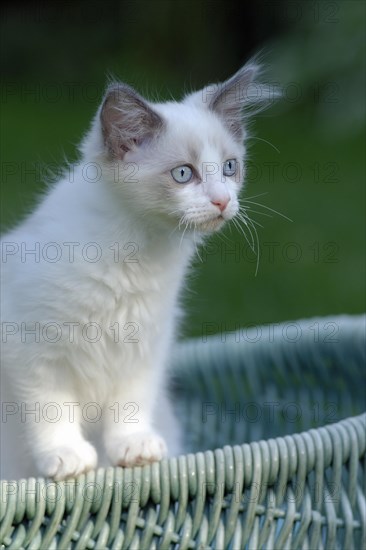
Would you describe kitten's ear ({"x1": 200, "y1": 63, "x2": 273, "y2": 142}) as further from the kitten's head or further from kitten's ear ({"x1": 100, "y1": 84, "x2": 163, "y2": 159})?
kitten's ear ({"x1": 100, "y1": 84, "x2": 163, "y2": 159})

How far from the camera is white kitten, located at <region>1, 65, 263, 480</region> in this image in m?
1.60

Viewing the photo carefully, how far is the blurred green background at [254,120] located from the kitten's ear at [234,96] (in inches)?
6.5

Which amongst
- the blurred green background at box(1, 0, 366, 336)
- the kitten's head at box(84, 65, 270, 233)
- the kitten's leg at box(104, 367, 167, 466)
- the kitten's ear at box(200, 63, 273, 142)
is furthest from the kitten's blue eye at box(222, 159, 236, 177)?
the kitten's leg at box(104, 367, 167, 466)

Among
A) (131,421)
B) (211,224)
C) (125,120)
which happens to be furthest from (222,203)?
(131,421)

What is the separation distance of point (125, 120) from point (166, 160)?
106 millimetres

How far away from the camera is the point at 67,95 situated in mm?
5879

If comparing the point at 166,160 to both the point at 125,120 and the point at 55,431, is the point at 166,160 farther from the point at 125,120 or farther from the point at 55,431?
the point at 55,431

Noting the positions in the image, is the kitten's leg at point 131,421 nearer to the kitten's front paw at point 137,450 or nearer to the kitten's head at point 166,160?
the kitten's front paw at point 137,450

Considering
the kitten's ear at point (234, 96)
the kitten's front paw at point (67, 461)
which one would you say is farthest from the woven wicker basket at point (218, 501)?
the kitten's ear at point (234, 96)

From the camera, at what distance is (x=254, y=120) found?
2.08m

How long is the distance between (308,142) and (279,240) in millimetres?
1413

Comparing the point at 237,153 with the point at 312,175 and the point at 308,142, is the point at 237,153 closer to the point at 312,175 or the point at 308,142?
the point at 312,175

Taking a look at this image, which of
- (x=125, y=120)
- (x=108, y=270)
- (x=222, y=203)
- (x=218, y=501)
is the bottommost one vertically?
(x=218, y=501)

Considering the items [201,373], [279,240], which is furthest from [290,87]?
[201,373]
